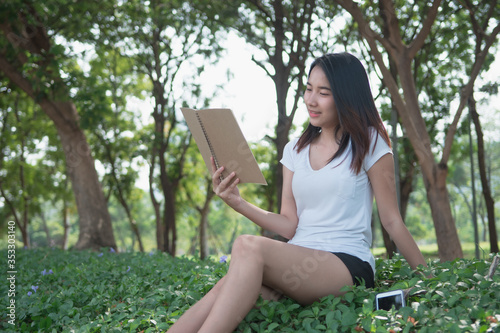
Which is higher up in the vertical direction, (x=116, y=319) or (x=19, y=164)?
(x=19, y=164)

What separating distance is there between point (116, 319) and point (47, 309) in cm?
78

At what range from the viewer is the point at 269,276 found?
2656 mm

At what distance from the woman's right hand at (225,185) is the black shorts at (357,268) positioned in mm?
698

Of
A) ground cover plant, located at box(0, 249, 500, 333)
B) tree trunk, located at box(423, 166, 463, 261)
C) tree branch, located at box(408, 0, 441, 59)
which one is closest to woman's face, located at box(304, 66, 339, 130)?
ground cover plant, located at box(0, 249, 500, 333)

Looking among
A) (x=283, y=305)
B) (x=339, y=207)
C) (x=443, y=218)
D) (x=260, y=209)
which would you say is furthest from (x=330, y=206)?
(x=443, y=218)

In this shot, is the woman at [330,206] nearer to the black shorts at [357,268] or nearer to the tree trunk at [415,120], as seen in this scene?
the black shorts at [357,268]

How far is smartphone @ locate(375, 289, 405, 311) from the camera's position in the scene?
8.15 ft

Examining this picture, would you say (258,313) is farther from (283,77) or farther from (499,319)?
(283,77)

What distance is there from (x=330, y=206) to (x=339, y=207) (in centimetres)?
5

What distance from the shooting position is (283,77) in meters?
8.79

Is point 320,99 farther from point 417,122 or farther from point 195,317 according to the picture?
point 417,122

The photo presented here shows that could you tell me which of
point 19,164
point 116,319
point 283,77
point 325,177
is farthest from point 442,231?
point 19,164

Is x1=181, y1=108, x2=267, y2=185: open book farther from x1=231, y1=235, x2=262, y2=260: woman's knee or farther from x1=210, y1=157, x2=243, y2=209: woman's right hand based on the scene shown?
x1=231, y1=235, x2=262, y2=260: woman's knee

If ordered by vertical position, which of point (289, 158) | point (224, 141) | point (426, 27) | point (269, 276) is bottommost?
point (269, 276)
